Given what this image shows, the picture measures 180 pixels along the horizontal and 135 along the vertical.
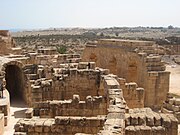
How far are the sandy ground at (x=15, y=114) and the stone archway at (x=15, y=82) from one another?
3.42 feet

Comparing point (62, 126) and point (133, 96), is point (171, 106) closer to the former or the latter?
point (133, 96)

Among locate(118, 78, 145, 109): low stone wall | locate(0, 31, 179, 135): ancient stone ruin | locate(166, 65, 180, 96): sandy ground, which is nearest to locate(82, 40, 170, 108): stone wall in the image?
locate(0, 31, 179, 135): ancient stone ruin

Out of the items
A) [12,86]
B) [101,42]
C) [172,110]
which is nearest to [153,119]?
[172,110]

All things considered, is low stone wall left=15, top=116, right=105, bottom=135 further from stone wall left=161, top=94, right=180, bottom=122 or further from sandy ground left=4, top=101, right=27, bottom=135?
stone wall left=161, top=94, right=180, bottom=122

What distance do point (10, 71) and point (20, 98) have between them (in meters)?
2.28

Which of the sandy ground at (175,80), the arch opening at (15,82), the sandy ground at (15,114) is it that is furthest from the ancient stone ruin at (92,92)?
the sandy ground at (175,80)

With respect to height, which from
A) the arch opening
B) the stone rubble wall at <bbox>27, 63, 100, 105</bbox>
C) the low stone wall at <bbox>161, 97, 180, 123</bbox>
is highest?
the stone rubble wall at <bbox>27, 63, 100, 105</bbox>

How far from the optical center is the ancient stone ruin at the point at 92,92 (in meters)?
7.35

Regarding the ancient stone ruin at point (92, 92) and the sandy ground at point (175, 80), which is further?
the sandy ground at point (175, 80)

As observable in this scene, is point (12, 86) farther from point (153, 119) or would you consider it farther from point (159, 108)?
point (153, 119)

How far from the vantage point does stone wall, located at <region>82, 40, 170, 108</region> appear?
17.8m

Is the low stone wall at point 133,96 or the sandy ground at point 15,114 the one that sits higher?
the low stone wall at point 133,96

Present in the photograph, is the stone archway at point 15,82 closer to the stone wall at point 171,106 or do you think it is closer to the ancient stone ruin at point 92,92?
the ancient stone ruin at point 92,92

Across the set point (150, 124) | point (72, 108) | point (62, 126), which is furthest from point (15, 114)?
point (150, 124)
